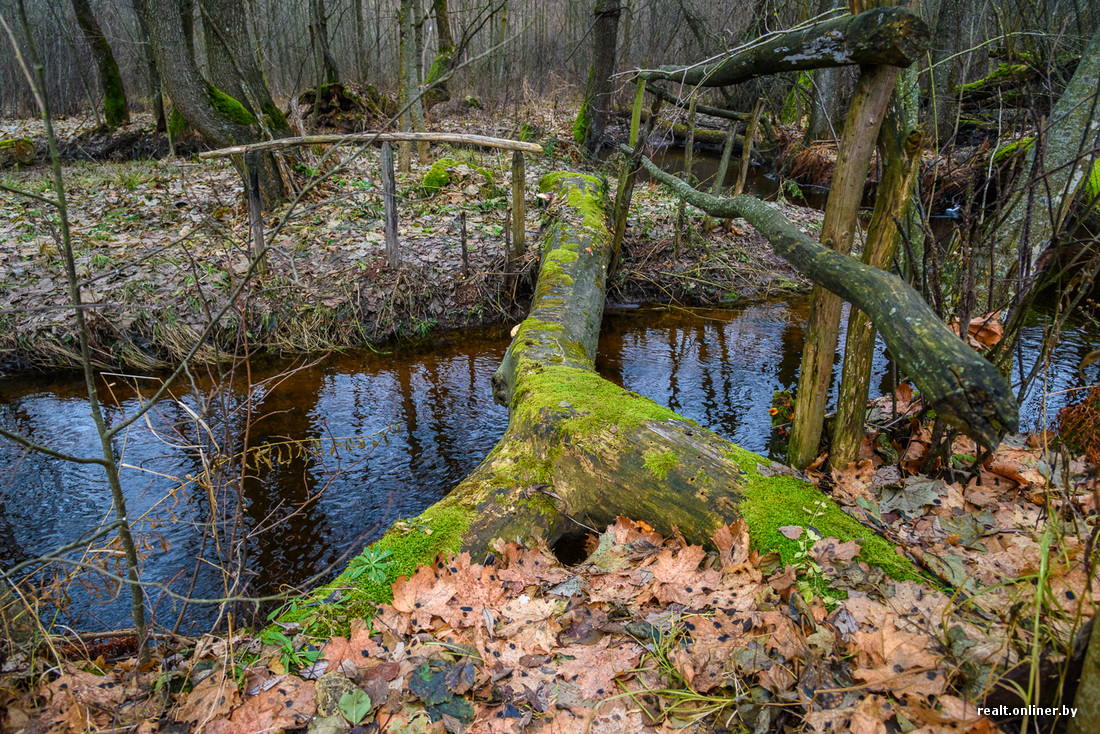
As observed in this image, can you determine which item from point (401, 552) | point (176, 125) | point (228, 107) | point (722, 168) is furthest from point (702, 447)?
point (176, 125)

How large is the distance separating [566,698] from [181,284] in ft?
Answer: 20.9

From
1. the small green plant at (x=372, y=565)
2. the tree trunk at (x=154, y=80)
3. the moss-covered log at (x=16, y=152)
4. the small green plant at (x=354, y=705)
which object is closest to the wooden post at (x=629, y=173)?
the small green plant at (x=372, y=565)

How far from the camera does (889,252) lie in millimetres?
2797

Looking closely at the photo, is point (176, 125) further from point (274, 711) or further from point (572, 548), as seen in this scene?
point (274, 711)

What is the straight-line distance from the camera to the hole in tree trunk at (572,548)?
10.2 feet

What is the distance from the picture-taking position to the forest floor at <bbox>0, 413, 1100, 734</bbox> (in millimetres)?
1658

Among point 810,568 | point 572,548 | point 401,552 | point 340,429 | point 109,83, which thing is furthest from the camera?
point 109,83

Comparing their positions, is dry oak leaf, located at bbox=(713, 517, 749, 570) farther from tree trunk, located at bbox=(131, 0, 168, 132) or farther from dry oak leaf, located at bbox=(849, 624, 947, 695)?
tree trunk, located at bbox=(131, 0, 168, 132)

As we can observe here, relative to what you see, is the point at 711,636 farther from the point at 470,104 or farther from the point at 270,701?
the point at 470,104

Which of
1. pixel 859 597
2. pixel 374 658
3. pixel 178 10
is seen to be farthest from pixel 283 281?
pixel 859 597

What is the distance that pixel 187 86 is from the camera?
7418 millimetres

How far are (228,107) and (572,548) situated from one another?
25.5 feet

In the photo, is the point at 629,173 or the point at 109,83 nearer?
the point at 629,173

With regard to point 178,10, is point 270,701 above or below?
below
